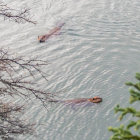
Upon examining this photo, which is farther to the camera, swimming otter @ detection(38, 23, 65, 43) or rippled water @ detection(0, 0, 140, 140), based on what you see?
swimming otter @ detection(38, 23, 65, 43)

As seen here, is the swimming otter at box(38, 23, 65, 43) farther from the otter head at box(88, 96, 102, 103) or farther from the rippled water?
the otter head at box(88, 96, 102, 103)

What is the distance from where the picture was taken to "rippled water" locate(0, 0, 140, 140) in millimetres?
13984

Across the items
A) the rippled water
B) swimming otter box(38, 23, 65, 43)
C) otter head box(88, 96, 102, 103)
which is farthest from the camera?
swimming otter box(38, 23, 65, 43)

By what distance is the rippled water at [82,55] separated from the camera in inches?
551

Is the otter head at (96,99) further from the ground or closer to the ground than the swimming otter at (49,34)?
closer to the ground

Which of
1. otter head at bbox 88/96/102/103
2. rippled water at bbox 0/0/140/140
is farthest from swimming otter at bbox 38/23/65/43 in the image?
otter head at bbox 88/96/102/103

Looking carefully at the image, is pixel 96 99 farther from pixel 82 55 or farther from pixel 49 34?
pixel 49 34

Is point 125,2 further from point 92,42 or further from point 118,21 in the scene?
point 92,42

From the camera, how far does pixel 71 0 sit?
2291 cm

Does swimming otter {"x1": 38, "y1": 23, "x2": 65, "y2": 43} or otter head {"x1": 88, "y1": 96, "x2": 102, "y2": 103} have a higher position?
swimming otter {"x1": 38, "y1": 23, "x2": 65, "y2": 43}

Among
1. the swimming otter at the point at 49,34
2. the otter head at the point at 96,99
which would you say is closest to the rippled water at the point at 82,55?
the otter head at the point at 96,99

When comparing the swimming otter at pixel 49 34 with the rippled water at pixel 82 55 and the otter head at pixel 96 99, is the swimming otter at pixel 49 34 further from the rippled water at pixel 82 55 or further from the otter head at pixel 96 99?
the otter head at pixel 96 99

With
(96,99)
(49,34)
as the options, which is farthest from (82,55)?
(96,99)

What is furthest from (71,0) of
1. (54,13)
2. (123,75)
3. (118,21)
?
(123,75)
